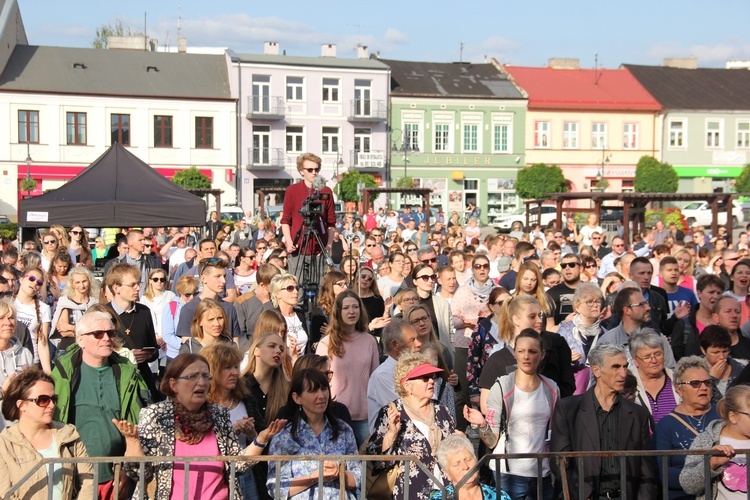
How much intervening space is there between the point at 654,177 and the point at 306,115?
19.4 m

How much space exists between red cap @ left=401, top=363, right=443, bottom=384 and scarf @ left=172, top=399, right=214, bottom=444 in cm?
132

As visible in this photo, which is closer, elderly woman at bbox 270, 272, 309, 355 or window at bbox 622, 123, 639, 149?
elderly woman at bbox 270, 272, 309, 355

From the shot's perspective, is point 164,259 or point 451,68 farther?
point 451,68

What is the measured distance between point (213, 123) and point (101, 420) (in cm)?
4505

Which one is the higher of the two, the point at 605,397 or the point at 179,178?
the point at 179,178

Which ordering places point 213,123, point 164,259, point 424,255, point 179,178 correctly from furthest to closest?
point 213,123 → point 179,178 → point 164,259 → point 424,255

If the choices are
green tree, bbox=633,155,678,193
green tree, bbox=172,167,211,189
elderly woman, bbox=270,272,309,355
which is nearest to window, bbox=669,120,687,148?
green tree, bbox=633,155,678,193

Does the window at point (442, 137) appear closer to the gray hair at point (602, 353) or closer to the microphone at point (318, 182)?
the microphone at point (318, 182)

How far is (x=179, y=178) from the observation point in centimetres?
4531

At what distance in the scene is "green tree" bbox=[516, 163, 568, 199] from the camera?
51.0 metres

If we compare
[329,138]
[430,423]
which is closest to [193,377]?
[430,423]

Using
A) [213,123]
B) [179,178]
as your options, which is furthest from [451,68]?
[179,178]

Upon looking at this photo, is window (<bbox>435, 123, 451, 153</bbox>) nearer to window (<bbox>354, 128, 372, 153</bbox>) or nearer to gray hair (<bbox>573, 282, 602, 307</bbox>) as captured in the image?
window (<bbox>354, 128, 372, 153</bbox>)

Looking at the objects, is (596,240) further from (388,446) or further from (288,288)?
(388,446)
